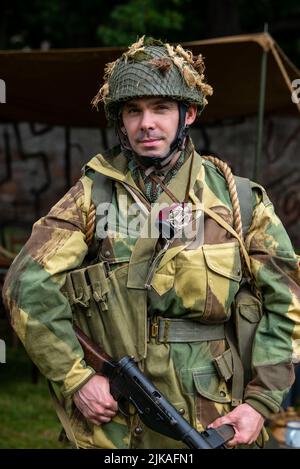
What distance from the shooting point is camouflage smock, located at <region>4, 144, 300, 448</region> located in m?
2.35

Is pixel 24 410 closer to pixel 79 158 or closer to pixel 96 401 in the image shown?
pixel 96 401

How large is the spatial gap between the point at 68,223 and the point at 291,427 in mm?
2365

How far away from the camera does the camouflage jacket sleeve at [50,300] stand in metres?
2.34

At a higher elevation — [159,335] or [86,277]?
[86,277]

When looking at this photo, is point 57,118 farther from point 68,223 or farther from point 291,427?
point 68,223

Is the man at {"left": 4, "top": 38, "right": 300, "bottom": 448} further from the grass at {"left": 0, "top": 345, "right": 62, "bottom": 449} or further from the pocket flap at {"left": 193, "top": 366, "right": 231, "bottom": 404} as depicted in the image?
the grass at {"left": 0, "top": 345, "right": 62, "bottom": 449}

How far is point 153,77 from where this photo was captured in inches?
94.7

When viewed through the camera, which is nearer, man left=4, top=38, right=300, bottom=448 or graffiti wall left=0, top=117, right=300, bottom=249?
man left=4, top=38, right=300, bottom=448

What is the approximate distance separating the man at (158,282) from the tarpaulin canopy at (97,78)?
2702 mm

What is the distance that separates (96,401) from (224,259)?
58 centimetres

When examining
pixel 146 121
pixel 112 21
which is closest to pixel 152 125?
pixel 146 121

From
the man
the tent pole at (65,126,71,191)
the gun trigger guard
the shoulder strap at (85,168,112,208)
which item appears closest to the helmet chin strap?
the man

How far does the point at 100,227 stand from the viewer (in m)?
2.43
